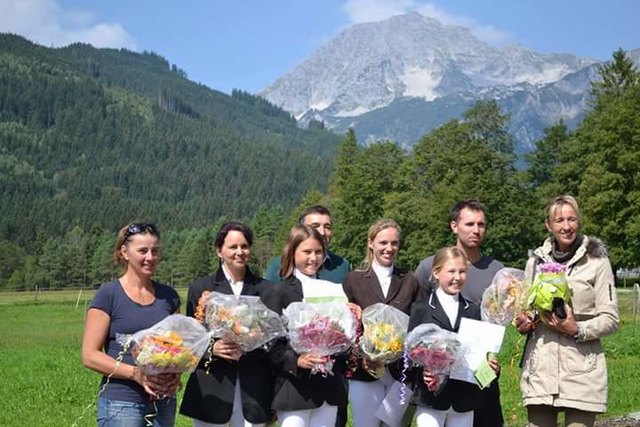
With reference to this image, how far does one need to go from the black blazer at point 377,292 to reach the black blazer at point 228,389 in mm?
794

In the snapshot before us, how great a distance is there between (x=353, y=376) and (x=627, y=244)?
34.5 metres

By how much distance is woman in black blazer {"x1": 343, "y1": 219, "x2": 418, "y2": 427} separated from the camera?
20.2 ft

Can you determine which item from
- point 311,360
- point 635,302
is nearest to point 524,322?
point 311,360

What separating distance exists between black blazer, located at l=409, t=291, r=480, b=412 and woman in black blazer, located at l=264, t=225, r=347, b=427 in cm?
58

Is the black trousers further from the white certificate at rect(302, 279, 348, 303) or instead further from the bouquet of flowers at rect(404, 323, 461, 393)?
the white certificate at rect(302, 279, 348, 303)

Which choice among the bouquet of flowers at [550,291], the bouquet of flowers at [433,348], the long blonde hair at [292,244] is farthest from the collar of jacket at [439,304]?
the long blonde hair at [292,244]

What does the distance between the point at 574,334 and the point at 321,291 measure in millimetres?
1945

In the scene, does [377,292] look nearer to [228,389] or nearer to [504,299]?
[504,299]

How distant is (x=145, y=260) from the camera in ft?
17.5

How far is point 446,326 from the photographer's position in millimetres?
5883

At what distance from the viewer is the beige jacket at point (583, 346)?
580 cm

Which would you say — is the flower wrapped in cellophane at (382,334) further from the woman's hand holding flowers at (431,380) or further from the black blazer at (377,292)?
the black blazer at (377,292)

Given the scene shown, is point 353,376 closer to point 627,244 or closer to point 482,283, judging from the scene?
point 482,283

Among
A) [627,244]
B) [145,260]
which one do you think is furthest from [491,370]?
[627,244]
